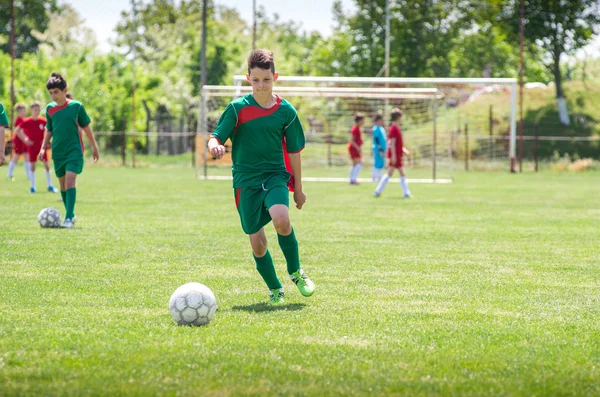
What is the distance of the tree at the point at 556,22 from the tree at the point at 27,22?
2631cm

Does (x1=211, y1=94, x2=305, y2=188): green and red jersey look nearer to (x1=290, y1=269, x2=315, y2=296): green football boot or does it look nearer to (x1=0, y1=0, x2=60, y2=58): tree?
(x1=290, y1=269, x2=315, y2=296): green football boot

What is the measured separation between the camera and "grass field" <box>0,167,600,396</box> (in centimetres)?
469

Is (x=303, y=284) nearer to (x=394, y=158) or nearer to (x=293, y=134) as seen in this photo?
(x=293, y=134)

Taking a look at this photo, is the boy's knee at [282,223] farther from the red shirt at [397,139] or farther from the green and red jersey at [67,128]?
the red shirt at [397,139]

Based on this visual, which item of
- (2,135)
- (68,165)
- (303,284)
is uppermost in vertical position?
(2,135)

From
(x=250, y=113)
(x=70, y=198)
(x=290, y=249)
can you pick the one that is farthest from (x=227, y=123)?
(x=70, y=198)

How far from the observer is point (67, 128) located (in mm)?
12367

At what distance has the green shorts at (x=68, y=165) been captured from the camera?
12.3 m

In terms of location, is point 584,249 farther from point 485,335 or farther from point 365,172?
point 365,172

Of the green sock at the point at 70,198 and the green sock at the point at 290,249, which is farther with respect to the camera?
the green sock at the point at 70,198

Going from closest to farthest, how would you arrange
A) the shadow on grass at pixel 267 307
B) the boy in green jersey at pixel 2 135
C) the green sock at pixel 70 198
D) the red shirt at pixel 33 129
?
the shadow on grass at pixel 267 307 < the boy in green jersey at pixel 2 135 < the green sock at pixel 70 198 < the red shirt at pixel 33 129

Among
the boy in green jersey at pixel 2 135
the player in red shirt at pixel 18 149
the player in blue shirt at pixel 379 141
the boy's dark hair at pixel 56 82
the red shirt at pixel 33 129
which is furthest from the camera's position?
the player in blue shirt at pixel 379 141

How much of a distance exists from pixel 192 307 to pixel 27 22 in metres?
52.4

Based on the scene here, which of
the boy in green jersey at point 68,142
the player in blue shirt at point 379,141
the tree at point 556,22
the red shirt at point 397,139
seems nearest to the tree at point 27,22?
the tree at point 556,22
